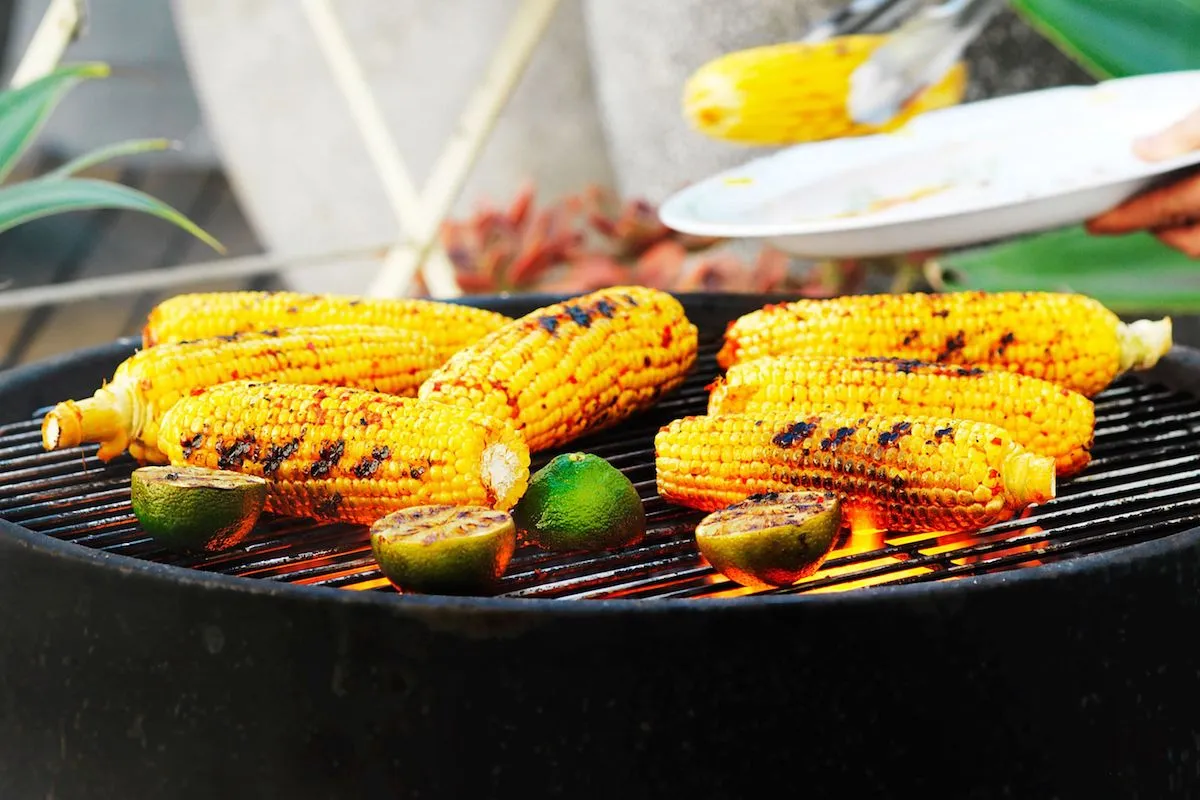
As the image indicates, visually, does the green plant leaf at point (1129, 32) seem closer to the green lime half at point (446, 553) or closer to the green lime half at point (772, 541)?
the green lime half at point (772, 541)

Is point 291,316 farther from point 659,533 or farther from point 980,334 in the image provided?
point 980,334

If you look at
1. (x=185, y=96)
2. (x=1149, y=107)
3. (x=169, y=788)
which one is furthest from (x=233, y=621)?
(x=185, y=96)

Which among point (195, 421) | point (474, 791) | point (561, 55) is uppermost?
point (561, 55)

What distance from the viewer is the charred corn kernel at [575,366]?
1.68 metres

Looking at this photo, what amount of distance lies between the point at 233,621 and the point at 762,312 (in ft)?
3.07

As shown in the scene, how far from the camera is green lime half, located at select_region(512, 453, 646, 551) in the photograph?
142 centimetres

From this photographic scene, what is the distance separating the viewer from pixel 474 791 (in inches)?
46.1

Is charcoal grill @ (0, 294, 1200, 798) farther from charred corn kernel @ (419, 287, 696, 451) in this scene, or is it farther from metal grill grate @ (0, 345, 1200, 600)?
charred corn kernel @ (419, 287, 696, 451)

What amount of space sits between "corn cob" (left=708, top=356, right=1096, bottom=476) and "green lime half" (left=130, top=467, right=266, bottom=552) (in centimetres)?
58

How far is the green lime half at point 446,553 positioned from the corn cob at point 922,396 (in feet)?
1.57

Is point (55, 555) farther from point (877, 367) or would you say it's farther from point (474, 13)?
point (474, 13)

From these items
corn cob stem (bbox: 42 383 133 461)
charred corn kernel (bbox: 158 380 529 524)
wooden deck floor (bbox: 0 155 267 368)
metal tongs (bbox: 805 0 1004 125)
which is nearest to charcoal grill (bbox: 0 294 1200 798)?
charred corn kernel (bbox: 158 380 529 524)

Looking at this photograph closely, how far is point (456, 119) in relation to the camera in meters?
4.34

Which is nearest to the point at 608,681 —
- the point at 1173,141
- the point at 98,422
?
the point at 98,422
